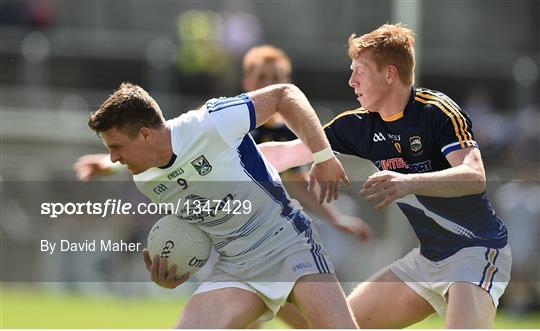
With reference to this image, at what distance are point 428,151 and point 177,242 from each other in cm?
155

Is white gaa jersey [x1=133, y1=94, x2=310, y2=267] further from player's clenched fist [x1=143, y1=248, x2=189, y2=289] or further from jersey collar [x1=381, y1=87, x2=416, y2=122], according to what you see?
jersey collar [x1=381, y1=87, x2=416, y2=122]

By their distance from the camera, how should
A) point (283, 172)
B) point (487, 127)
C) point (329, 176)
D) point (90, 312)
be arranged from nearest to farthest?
point (329, 176) → point (283, 172) → point (90, 312) → point (487, 127)

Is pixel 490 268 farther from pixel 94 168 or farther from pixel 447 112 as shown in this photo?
pixel 94 168

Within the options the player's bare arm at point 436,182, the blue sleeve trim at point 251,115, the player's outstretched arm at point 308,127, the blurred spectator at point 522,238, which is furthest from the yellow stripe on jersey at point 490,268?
the blurred spectator at point 522,238

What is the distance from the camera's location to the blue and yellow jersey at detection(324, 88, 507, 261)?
248 inches

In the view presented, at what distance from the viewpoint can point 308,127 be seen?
6.07 metres

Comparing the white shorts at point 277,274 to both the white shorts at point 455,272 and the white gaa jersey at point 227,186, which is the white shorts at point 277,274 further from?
the white shorts at point 455,272

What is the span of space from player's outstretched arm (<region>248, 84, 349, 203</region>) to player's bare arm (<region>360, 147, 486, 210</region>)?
23cm

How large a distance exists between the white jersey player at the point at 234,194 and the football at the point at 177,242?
47 mm

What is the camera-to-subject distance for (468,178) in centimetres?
599

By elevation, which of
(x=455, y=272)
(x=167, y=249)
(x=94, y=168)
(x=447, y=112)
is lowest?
(x=455, y=272)

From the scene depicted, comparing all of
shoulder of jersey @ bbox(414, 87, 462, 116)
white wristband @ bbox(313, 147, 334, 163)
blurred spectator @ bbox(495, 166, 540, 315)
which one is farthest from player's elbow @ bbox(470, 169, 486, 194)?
blurred spectator @ bbox(495, 166, 540, 315)

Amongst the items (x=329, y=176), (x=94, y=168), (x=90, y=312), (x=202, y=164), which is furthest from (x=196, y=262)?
(x=90, y=312)

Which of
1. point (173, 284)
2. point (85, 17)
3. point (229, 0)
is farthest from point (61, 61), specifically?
point (173, 284)
